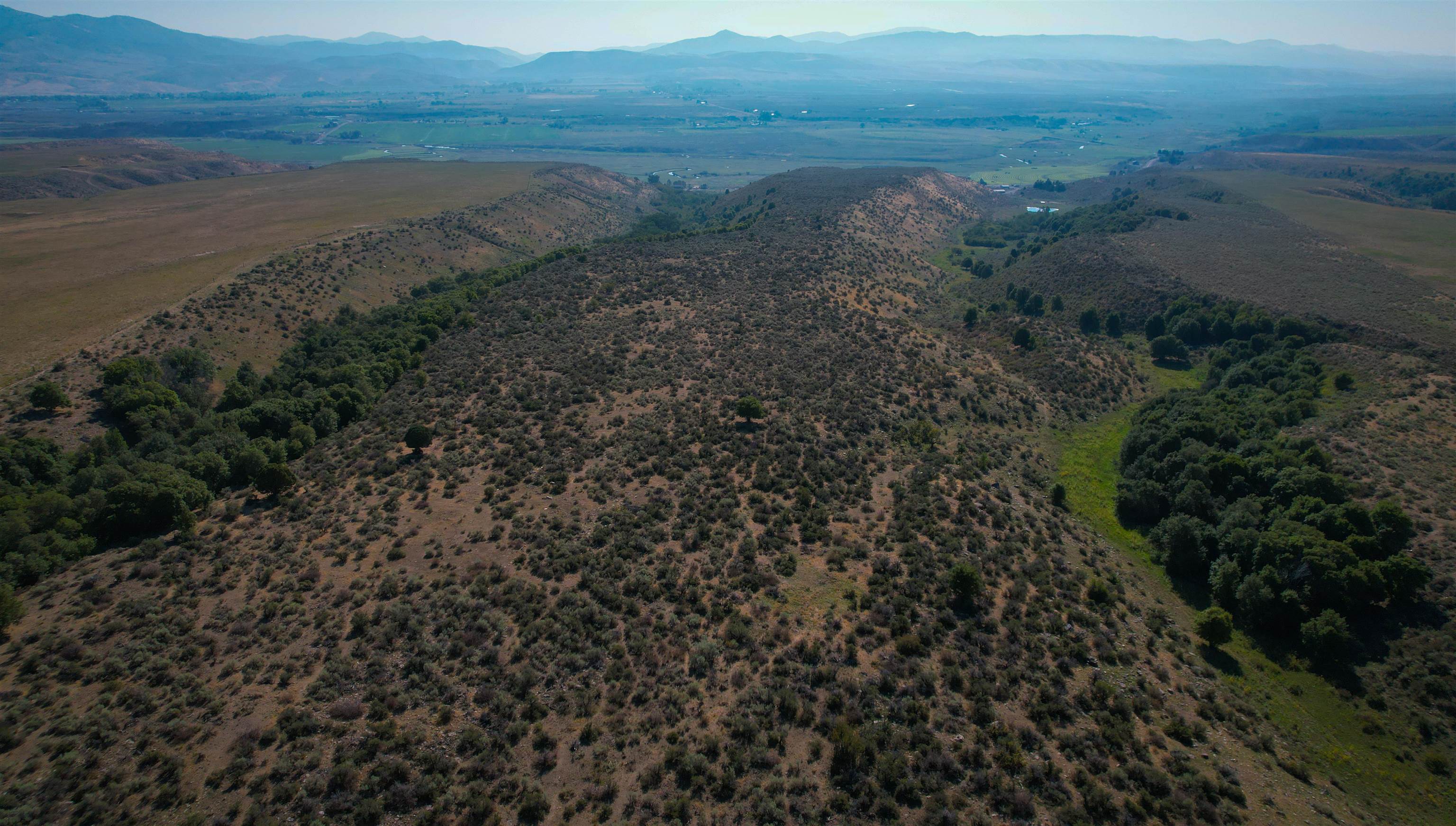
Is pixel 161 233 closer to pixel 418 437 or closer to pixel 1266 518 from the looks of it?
pixel 418 437

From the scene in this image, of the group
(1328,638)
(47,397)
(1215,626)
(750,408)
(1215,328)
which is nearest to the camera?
(1328,638)

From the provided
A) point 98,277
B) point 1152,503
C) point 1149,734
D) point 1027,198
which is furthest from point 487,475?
point 1027,198

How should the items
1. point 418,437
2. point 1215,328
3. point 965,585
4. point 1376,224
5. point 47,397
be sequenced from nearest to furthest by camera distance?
point 965,585 → point 418,437 → point 47,397 → point 1215,328 → point 1376,224

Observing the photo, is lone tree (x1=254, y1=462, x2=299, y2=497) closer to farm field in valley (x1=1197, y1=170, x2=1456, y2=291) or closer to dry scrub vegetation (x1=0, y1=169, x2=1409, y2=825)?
dry scrub vegetation (x1=0, y1=169, x2=1409, y2=825)

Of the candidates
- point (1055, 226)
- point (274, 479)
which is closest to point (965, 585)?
point (274, 479)

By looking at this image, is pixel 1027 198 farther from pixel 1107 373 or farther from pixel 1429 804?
pixel 1429 804

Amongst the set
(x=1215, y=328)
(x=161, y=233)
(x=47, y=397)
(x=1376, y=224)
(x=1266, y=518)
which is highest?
(x=1376, y=224)
